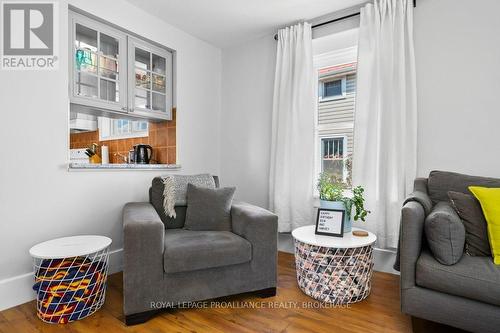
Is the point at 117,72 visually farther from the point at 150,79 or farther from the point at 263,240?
the point at 263,240

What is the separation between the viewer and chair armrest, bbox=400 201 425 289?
1470 mm

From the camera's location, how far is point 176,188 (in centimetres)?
227

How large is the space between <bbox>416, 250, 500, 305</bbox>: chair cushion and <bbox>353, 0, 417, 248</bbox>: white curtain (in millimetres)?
837

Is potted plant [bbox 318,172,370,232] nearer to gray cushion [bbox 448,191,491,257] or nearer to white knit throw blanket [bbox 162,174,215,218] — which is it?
gray cushion [bbox 448,191,491,257]

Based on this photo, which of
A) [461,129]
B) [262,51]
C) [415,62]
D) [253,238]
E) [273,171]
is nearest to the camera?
[253,238]

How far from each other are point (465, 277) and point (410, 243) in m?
0.26

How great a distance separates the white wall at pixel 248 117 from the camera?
3.12 meters

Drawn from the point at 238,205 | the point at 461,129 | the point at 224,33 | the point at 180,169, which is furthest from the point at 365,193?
the point at 224,33

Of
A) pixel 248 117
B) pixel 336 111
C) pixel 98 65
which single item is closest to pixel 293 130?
pixel 336 111

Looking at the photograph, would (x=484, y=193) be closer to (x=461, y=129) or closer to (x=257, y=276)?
(x=461, y=129)

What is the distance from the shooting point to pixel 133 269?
1.59 meters

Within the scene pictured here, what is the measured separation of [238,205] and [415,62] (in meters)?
1.86

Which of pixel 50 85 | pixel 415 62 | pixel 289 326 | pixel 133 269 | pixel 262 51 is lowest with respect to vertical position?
pixel 289 326

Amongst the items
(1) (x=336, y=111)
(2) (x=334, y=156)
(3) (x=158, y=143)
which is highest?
(1) (x=336, y=111)
